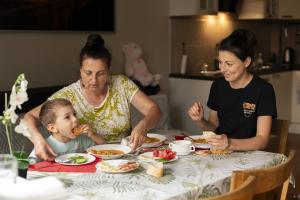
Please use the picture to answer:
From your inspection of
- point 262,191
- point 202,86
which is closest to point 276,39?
point 202,86

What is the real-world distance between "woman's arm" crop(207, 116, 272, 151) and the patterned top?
0.58 metres

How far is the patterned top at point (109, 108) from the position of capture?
2.23m

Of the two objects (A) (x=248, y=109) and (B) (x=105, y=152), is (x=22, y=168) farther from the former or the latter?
(A) (x=248, y=109)

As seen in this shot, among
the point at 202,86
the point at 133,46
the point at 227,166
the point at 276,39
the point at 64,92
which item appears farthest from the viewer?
the point at 276,39

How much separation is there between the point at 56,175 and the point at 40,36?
2034mm

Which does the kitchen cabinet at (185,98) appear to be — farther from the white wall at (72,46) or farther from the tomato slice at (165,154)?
the tomato slice at (165,154)

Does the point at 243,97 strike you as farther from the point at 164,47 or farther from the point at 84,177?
the point at 164,47

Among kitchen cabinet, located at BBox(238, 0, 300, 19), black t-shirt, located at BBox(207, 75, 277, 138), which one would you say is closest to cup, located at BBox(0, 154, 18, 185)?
black t-shirt, located at BBox(207, 75, 277, 138)

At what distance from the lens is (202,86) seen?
4434mm

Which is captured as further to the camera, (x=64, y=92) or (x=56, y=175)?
(x=64, y=92)

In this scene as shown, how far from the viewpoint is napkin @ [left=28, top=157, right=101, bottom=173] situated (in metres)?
1.65

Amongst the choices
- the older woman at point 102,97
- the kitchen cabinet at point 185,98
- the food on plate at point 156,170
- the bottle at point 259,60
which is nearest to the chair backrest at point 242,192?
the food on plate at point 156,170

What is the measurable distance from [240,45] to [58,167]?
1.12 m

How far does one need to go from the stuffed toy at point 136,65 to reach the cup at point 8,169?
2.76m
